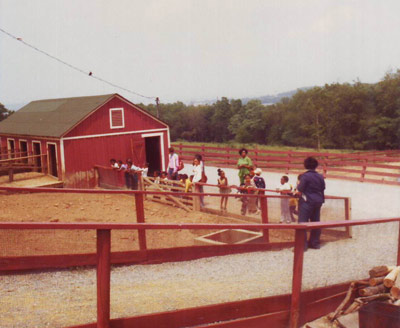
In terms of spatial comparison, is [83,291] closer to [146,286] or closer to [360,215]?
[146,286]

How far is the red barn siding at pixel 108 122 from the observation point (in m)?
18.6

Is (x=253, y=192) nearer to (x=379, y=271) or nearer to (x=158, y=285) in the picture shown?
(x=379, y=271)

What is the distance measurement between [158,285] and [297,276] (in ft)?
3.98

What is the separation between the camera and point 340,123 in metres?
65.8

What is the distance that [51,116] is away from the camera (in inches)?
868

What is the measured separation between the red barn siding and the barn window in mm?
140

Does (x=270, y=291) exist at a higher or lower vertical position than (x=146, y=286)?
lower

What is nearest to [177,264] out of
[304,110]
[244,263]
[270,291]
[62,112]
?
[244,263]

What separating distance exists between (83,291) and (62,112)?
1988 cm

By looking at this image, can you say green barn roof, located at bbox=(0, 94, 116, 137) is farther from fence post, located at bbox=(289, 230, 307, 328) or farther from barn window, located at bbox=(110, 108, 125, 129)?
fence post, located at bbox=(289, 230, 307, 328)

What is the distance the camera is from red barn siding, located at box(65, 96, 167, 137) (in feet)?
61.0

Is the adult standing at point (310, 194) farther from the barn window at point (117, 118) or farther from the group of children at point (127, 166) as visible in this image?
the barn window at point (117, 118)

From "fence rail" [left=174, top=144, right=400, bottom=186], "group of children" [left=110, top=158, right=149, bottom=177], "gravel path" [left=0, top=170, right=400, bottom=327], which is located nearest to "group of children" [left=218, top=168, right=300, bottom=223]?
"gravel path" [left=0, top=170, right=400, bottom=327]

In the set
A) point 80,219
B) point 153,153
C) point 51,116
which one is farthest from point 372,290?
point 51,116
